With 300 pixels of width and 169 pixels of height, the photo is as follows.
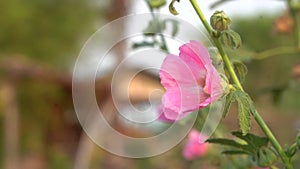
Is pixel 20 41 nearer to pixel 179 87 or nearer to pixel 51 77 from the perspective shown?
pixel 51 77

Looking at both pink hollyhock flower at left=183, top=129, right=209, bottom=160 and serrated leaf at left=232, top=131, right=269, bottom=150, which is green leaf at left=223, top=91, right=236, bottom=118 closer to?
serrated leaf at left=232, top=131, right=269, bottom=150

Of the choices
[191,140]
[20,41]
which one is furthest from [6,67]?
[191,140]

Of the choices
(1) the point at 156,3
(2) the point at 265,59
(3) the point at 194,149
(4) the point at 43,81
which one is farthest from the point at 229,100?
(4) the point at 43,81

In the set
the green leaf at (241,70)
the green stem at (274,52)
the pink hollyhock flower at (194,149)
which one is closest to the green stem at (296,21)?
the green stem at (274,52)

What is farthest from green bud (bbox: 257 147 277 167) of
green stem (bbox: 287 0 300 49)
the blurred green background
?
the blurred green background

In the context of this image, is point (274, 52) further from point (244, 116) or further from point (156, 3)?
point (244, 116)

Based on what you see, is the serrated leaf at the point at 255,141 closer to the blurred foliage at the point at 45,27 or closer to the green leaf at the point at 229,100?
the green leaf at the point at 229,100
